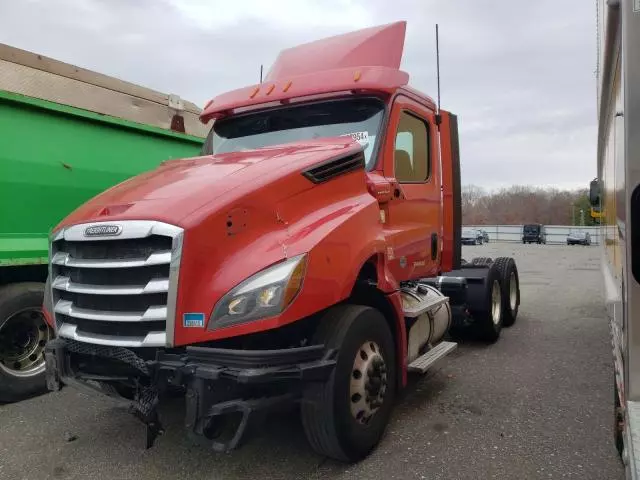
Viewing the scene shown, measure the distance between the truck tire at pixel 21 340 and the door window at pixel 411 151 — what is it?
12.1 feet

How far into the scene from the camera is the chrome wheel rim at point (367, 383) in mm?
3453

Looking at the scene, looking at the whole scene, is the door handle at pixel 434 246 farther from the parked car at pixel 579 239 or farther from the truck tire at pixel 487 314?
the parked car at pixel 579 239

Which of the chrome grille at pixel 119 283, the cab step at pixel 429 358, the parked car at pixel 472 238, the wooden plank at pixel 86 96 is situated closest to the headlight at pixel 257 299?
the chrome grille at pixel 119 283

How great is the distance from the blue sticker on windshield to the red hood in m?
0.53

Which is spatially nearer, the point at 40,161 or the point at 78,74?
the point at 40,161

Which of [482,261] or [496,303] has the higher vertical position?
[482,261]

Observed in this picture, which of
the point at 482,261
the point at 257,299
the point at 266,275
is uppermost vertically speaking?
the point at 266,275

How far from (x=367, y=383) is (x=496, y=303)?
174 inches

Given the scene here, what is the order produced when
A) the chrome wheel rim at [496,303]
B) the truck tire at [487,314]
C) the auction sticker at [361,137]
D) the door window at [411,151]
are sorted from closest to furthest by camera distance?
the auction sticker at [361,137]
the door window at [411,151]
the truck tire at [487,314]
the chrome wheel rim at [496,303]

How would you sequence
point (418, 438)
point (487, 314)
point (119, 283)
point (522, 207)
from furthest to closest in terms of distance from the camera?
point (522, 207)
point (487, 314)
point (418, 438)
point (119, 283)

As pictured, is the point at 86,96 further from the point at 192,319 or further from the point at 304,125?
the point at 192,319

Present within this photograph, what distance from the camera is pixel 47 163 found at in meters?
5.35

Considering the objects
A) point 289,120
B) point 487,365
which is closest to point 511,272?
point 487,365

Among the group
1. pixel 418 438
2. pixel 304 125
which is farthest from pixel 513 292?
pixel 304 125
